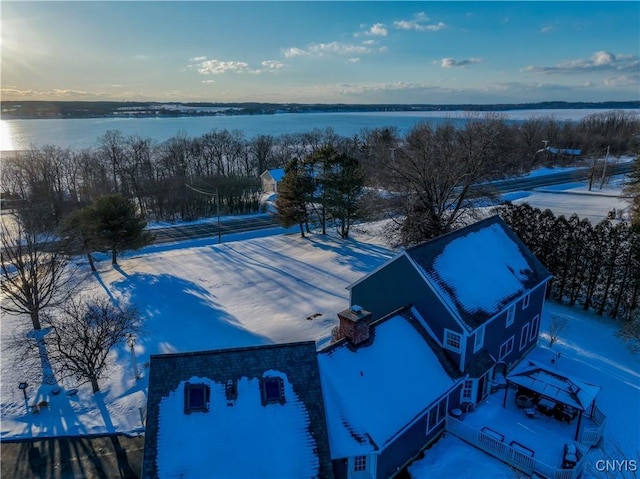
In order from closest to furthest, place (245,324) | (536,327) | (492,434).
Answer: (492,434), (536,327), (245,324)

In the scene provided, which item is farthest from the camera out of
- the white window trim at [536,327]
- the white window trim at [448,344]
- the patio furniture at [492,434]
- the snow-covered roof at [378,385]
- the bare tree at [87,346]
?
the white window trim at [536,327]

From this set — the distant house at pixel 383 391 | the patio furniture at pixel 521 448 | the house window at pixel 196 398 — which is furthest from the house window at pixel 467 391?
the house window at pixel 196 398

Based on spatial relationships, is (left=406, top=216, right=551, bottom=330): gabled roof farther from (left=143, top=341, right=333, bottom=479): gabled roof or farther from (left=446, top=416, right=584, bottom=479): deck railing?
(left=143, top=341, right=333, bottom=479): gabled roof

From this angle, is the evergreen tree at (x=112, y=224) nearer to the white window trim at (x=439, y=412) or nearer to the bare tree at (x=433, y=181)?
the bare tree at (x=433, y=181)

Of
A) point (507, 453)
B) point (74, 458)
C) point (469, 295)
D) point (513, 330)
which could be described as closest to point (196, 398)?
point (74, 458)

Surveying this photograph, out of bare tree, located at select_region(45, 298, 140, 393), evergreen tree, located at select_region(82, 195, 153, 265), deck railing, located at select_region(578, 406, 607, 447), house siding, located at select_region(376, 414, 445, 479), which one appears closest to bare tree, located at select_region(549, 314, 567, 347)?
deck railing, located at select_region(578, 406, 607, 447)

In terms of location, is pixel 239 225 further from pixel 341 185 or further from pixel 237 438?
pixel 237 438

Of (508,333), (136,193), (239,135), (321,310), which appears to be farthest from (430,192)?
(239,135)
